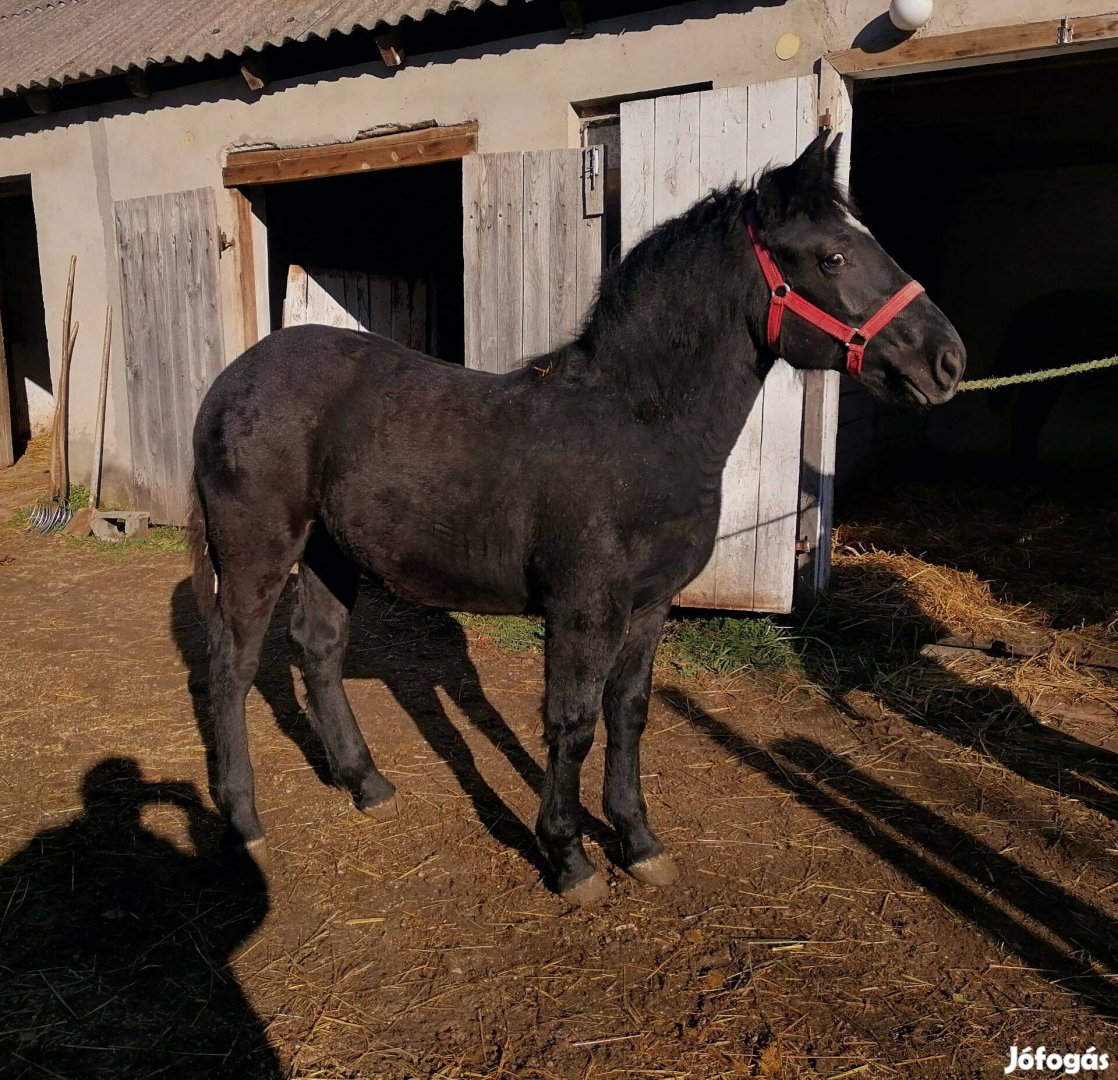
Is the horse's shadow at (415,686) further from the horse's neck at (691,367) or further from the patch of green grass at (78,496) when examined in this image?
the patch of green grass at (78,496)

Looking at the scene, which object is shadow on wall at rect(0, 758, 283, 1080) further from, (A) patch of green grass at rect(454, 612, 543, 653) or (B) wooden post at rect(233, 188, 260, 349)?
(B) wooden post at rect(233, 188, 260, 349)

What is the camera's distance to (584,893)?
2834 mm

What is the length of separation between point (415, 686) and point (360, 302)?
483 cm

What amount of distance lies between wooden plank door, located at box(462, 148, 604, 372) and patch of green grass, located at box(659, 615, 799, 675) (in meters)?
1.95

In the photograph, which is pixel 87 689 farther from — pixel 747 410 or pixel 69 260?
pixel 69 260

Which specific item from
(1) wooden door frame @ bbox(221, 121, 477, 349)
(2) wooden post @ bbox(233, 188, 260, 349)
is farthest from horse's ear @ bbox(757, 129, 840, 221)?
(2) wooden post @ bbox(233, 188, 260, 349)

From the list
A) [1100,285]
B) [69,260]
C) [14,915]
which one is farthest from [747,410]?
[1100,285]

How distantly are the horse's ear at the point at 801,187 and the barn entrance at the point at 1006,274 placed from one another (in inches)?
248

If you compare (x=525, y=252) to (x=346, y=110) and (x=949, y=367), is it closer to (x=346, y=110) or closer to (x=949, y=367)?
(x=346, y=110)

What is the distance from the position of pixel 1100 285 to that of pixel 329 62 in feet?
28.6

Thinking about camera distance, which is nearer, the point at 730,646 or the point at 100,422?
the point at 730,646

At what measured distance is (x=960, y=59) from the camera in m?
4.28

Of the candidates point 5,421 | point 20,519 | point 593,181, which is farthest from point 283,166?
point 5,421

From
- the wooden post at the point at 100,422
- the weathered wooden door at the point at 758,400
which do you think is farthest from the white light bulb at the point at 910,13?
the wooden post at the point at 100,422
